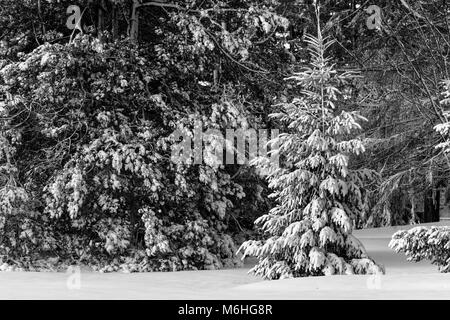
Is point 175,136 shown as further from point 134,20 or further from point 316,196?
point 316,196

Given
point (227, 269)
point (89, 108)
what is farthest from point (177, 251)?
point (89, 108)

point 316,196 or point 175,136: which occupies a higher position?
point 175,136

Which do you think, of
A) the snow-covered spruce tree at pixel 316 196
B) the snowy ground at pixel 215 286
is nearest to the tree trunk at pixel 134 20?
the snow-covered spruce tree at pixel 316 196

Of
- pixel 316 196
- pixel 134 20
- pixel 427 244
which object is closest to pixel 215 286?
pixel 316 196

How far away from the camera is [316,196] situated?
11.7 metres

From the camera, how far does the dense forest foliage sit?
11812 mm

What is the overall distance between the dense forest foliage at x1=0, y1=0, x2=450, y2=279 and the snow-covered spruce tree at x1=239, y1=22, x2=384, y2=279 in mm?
27

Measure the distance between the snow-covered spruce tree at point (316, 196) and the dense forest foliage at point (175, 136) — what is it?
1.1 inches

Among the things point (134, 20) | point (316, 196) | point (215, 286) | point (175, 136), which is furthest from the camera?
point (134, 20)

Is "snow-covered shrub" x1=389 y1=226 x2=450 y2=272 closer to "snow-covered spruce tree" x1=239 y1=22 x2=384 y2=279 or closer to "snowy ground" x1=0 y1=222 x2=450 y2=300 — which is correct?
"snow-covered spruce tree" x1=239 y1=22 x2=384 y2=279

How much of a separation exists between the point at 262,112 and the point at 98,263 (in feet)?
15.6

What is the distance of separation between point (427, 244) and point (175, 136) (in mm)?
5097
